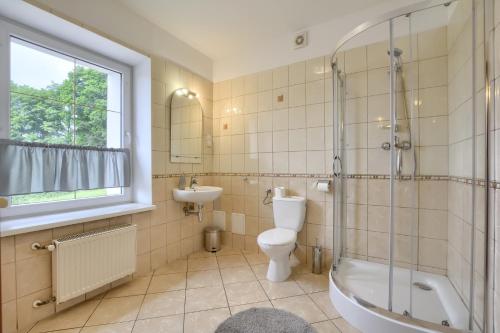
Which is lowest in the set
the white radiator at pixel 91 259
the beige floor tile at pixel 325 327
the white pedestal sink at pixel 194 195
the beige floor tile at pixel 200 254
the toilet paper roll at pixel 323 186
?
the beige floor tile at pixel 200 254

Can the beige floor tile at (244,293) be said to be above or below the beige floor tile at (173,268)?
above

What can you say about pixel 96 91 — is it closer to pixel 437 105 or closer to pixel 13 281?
pixel 13 281

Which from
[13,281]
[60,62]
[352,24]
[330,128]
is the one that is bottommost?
[13,281]

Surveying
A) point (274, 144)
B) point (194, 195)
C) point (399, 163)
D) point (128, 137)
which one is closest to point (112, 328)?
point (194, 195)

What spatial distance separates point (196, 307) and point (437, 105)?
92.8 inches

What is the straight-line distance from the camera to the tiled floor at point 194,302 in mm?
1520

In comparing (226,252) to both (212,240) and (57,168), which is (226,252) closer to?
(212,240)

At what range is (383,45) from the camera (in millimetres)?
2020

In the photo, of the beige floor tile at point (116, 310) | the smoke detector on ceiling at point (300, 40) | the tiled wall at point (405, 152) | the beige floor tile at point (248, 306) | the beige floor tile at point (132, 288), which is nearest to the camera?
the beige floor tile at point (116, 310)

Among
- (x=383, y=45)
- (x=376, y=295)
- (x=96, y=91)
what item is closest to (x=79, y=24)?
(x=96, y=91)

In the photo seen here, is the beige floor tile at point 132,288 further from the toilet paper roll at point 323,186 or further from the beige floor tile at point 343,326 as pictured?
the toilet paper roll at point 323,186

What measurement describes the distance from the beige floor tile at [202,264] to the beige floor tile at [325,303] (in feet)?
3.38

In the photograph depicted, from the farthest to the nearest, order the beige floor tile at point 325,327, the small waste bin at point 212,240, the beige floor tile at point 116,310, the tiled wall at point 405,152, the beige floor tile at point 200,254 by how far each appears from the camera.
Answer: the small waste bin at point 212,240 < the beige floor tile at point 200,254 < the tiled wall at point 405,152 < the beige floor tile at point 116,310 < the beige floor tile at point 325,327

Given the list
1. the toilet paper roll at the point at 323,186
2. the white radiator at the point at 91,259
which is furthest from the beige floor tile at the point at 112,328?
the toilet paper roll at the point at 323,186
